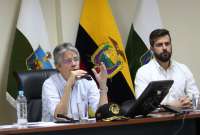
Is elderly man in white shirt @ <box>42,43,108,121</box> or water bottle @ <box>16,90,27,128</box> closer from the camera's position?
water bottle @ <box>16,90,27,128</box>

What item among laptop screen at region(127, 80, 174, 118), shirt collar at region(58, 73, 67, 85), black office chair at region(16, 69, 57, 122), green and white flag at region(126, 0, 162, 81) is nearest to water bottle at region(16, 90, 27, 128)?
black office chair at region(16, 69, 57, 122)

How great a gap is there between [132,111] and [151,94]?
0.17 m

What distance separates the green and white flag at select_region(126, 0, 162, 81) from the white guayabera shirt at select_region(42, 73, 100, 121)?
1.04 metres

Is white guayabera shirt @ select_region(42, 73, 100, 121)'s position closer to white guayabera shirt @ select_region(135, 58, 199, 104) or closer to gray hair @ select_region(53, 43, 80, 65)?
gray hair @ select_region(53, 43, 80, 65)

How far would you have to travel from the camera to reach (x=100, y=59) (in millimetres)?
4391

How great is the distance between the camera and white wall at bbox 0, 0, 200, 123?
4.26 m

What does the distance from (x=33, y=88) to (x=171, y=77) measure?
4.32ft

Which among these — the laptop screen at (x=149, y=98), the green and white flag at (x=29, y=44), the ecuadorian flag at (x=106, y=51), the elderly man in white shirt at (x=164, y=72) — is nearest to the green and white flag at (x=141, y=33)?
the ecuadorian flag at (x=106, y=51)

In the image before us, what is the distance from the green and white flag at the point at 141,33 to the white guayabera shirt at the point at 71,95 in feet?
3.42

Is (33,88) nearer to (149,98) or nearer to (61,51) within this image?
(61,51)

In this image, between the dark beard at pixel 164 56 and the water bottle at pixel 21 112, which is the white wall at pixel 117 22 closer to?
the dark beard at pixel 164 56

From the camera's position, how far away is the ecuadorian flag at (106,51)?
4.38m

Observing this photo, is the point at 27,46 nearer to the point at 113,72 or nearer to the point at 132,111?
the point at 113,72

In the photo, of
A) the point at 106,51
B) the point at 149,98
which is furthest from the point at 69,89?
the point at 106,51
